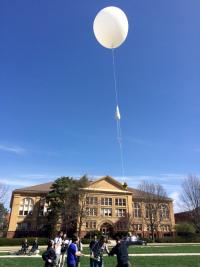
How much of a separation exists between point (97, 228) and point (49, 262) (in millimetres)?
53922

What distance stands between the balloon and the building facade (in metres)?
47.2

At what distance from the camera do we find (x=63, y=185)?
52.9 meters

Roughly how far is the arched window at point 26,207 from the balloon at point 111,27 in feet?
181

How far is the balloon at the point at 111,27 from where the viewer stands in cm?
1143

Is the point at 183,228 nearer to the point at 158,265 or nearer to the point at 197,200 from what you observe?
the point at 197,200

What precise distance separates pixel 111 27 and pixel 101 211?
182 ft

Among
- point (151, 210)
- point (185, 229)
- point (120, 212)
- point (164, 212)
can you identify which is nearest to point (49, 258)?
point (151, 210)

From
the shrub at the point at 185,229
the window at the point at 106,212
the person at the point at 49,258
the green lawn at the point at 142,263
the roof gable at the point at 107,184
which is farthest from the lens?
the shrub at the point at 185,229

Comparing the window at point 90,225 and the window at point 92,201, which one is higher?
the window at point 92,201

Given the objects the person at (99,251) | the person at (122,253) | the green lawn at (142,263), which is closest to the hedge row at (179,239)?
Answer: the green lawn at (142,263)

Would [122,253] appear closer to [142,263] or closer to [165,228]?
[142,263]

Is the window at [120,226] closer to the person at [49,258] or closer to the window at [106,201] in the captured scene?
the window at [106,201]

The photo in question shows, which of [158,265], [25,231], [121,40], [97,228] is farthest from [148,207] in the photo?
[121,40]

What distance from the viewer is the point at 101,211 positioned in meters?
61.8
